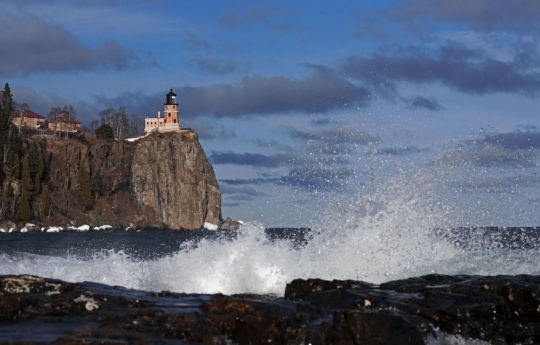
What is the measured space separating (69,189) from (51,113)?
2111 cm

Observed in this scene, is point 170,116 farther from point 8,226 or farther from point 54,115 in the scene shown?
point 8,226

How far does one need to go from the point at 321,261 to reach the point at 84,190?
101554 millimetres

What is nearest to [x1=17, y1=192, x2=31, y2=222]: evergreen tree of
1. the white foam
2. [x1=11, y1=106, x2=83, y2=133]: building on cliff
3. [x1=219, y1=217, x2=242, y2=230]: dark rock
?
[x1=11, y1=106, x2=83, y2=133]: building on cliff

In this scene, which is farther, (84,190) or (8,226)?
(84,190)

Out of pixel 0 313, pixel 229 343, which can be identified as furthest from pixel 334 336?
pixel 0 313

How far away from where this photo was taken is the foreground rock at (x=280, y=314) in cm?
573

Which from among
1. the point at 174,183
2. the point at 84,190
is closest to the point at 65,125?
the point at 84,190

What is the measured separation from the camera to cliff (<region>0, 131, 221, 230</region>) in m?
108

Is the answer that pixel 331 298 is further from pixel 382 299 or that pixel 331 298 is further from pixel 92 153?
pixel 92 153

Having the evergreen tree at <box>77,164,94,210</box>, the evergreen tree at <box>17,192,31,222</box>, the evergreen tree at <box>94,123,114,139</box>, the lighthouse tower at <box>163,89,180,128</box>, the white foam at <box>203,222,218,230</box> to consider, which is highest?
the lighthouse tower at <box>163,89,180,128</box>

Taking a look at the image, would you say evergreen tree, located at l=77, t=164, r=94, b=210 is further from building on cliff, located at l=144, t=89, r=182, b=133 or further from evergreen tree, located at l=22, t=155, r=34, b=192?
building on cliff, located at l=144, t=89, r=182, b=133

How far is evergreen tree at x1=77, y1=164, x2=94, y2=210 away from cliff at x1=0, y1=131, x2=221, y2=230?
0.20 m

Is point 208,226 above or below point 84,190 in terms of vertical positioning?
below

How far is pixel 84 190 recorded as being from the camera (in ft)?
356
